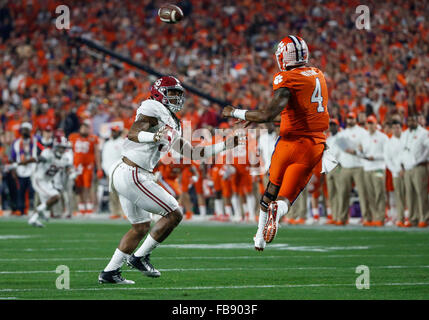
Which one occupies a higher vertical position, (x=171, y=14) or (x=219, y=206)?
(x=171, y=14)

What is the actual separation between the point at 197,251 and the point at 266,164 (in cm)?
670

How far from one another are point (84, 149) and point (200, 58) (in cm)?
596

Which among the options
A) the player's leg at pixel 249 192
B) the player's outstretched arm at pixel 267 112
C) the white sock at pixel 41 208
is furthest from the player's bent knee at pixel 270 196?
the player's leg at pixel 249 192

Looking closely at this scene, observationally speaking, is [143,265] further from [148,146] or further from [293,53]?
[293,53]

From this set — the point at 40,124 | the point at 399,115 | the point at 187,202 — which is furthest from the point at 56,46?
the point at 399,115

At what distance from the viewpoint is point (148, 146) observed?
28.8ft

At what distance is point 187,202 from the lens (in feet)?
68.4

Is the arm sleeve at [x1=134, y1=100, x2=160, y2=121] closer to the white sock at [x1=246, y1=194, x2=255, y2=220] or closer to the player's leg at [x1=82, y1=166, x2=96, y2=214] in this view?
the white sock at [x1=246, y1=194, x2=255, y2=220]

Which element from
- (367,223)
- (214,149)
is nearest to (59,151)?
(367,223)

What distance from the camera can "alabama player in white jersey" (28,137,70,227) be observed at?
1825 cm

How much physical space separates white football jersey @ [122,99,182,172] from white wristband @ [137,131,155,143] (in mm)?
311

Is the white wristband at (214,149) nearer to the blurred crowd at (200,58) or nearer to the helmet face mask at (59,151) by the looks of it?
the blurred crowd at (200,58)

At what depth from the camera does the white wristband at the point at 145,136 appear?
8359 mm

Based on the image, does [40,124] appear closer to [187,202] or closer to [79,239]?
[187,202]
